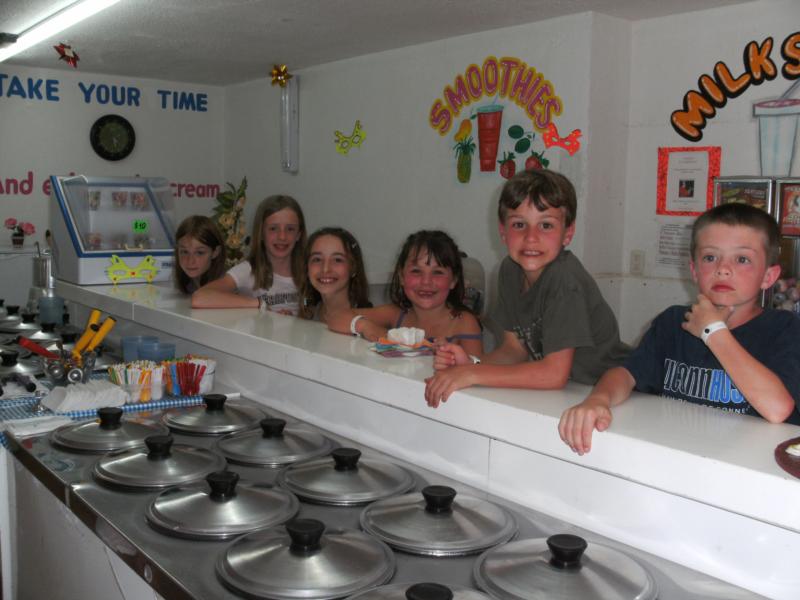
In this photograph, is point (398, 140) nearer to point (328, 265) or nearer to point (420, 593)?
point (328, 265)

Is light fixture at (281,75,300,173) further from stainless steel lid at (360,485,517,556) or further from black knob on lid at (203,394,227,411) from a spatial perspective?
stainless steel lid at (360,485,517,556)

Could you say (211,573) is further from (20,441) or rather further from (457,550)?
(20,441)

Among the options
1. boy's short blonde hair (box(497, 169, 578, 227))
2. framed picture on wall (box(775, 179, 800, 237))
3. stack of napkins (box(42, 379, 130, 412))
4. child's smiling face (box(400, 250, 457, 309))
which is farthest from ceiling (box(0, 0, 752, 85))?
stack of napkins (box(42, 379, 130, 412))

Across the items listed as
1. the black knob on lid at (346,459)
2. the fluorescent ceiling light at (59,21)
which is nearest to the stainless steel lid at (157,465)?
the black knob on lid at (346,459)

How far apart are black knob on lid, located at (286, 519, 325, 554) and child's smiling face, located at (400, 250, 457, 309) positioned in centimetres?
136

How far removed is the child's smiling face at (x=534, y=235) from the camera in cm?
188

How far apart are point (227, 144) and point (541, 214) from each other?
5745 mm

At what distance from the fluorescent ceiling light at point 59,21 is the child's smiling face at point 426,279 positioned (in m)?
1.74

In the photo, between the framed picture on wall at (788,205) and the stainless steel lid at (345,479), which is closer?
the stainless steel lid at (345,479)

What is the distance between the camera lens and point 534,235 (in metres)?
1.89

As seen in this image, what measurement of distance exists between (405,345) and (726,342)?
0.78 meters

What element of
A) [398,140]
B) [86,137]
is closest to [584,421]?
[398,140]

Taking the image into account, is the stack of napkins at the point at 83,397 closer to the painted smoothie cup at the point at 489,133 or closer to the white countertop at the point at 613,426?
the white countertop at the point at 613,426

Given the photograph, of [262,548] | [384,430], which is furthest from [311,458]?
[262,548]
